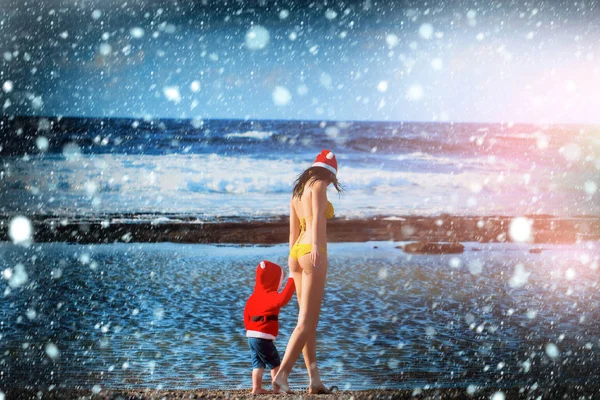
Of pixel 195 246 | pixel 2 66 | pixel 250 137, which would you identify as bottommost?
pixel 195 246

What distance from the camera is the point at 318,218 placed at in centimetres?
427

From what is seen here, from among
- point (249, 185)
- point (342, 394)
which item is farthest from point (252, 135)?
point (342, 394)

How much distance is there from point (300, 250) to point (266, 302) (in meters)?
0.40

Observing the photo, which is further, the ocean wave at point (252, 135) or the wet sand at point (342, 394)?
the ocean wave at point (252, 135)

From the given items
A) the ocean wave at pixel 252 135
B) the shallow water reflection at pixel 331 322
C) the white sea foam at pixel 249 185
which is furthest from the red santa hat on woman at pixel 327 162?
the ocean wave at pixel 252 135

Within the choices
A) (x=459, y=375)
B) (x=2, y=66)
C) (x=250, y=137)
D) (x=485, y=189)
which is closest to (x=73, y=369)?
(x=459, y=375)

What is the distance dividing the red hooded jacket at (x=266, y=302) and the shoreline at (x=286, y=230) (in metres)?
9.59

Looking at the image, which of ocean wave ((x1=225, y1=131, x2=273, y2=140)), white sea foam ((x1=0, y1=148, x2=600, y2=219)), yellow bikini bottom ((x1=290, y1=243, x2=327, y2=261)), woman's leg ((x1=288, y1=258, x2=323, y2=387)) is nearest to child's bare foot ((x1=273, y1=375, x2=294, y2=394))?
woman's leg ((x1=288, y1=258, x2=323, y2=387))

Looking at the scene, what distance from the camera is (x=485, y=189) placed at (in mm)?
Result: 25766

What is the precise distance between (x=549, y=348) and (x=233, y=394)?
10.3 feet

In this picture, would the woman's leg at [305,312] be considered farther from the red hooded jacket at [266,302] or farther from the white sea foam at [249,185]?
the white sea foam at [249,185]

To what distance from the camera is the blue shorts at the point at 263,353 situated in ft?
14.3

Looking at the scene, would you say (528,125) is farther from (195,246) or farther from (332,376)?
A: (332,376)

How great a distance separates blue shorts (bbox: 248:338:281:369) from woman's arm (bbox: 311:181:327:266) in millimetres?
635
